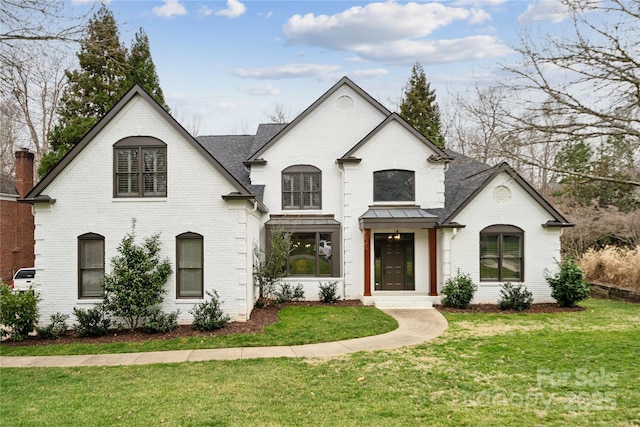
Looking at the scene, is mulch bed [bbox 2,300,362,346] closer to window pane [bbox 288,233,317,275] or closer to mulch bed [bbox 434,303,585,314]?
window pane [bbox 288,233,317,275]

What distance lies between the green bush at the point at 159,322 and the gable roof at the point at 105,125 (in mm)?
4279

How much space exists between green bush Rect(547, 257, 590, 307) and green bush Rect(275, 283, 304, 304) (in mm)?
10084

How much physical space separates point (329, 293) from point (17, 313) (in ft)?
34.3

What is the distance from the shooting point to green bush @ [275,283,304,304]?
16.3 m

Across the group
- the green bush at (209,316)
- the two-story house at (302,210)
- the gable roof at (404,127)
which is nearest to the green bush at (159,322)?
the two-story house at (302,210)

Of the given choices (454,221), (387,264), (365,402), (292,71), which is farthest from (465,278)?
(292,71)

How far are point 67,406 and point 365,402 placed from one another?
4.86 m

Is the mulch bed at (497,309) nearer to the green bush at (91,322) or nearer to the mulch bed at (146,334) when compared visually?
the mulch bed at (146,334)

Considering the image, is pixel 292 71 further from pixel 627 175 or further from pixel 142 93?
pixel 627 175

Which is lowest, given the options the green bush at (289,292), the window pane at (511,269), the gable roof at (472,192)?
the green bush at (289,292)

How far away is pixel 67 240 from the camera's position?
12.0 meters

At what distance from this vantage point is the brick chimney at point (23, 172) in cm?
2133

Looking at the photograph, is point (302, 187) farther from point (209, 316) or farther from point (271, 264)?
point (209, 316)

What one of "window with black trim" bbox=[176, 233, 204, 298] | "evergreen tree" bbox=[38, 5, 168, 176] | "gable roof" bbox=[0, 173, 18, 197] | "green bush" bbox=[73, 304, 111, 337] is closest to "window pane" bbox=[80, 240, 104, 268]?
"green bush" bbox=[73, 304, 111, 337]
